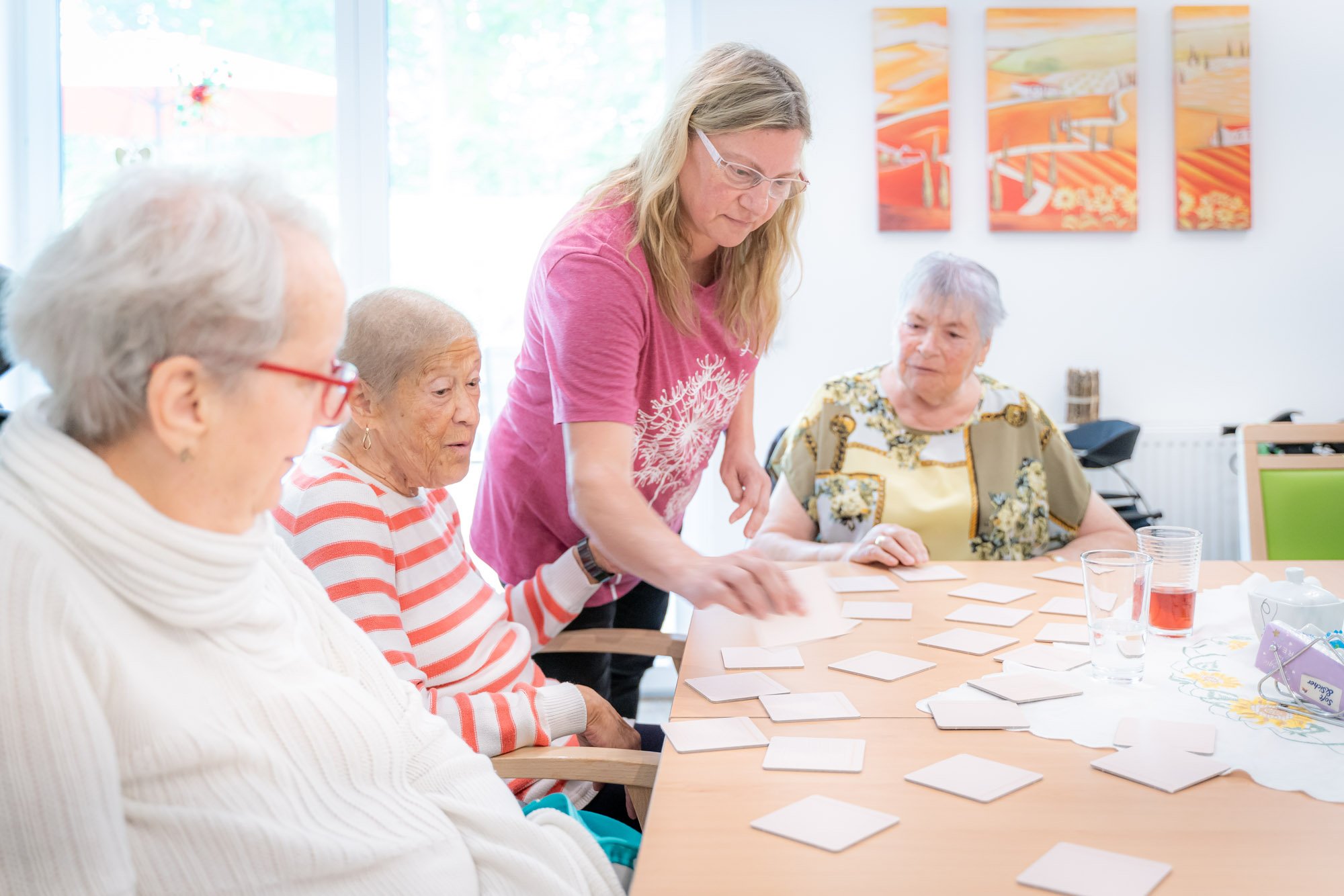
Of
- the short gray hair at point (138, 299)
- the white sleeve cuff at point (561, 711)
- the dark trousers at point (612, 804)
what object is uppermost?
the short gray hair at point (138, 299)

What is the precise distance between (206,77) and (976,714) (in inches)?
146

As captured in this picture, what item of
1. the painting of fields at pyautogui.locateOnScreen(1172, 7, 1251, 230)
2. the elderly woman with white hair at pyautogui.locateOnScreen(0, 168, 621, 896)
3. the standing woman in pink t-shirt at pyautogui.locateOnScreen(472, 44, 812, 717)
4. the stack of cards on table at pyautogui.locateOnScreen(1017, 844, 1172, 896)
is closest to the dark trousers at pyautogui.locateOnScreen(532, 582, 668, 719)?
the standing woman in pink t-shirt at pyautogui.locateOnScreen(472, 44, 812, 717)

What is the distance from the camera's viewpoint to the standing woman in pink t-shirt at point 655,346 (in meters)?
1.48

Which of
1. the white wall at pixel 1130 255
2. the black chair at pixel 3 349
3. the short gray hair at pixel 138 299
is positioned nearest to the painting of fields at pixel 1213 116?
the white wall at pixel 1130 255

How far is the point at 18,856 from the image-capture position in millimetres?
716

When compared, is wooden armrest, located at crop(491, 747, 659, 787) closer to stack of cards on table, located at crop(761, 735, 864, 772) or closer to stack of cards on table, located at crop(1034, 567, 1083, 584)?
stack of cards on table, located at crop(761, 735, 864, 772)

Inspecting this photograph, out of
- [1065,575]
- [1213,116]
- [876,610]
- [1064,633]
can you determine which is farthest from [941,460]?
[1213,116]

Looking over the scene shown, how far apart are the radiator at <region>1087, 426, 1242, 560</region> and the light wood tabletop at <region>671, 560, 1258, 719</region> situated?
1.86 meters

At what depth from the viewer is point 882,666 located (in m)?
1.43

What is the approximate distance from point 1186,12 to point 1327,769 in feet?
11.1

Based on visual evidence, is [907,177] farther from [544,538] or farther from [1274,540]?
[544,538]

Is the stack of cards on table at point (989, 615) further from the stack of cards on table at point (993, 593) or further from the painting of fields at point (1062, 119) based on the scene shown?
the painting of fields at point (1062, 119)

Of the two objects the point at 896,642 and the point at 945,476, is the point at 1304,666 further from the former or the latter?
the point at 945,476

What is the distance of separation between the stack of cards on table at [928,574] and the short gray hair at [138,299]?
1380 millimetres
